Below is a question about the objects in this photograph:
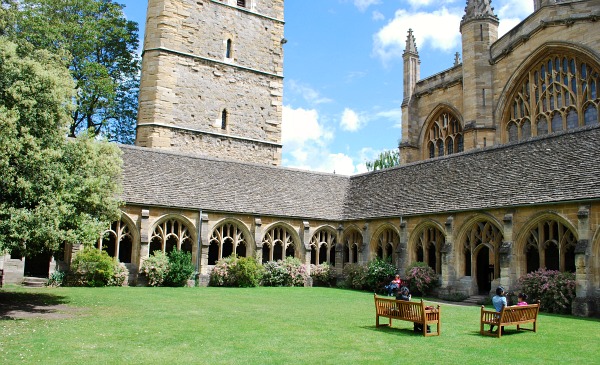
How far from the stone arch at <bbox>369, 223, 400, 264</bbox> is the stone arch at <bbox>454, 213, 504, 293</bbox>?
11.8 feet

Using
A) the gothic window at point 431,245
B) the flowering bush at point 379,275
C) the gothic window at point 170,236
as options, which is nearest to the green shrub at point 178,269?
the gothic window at point 170,236

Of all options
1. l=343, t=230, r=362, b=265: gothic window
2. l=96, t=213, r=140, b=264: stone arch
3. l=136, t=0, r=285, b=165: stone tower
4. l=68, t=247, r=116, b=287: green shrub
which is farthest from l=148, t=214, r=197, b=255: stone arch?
l=136, t=0, r=285, b=165: stone tower

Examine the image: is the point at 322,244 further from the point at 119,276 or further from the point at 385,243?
the point at 119,276

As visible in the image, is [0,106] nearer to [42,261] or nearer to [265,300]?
[265,300]

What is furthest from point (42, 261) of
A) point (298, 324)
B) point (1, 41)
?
point (298, 324)

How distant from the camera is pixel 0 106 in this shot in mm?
12133

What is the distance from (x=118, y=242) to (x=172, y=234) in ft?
7.59

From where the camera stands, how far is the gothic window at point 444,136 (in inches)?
1249

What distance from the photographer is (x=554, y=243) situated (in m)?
17.2

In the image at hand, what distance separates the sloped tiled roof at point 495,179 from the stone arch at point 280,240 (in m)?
2.98

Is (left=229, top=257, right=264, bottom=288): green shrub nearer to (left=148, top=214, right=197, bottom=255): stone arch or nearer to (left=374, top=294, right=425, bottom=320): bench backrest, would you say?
(left=148, top=214, right=197, bottom=255): stone arch

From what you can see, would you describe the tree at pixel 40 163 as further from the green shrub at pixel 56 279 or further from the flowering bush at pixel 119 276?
the flowering bush at pixel 119 276

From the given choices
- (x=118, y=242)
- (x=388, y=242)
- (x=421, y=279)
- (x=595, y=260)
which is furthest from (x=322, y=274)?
(x=595, y=260)

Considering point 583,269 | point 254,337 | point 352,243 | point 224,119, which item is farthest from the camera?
point 224,119
